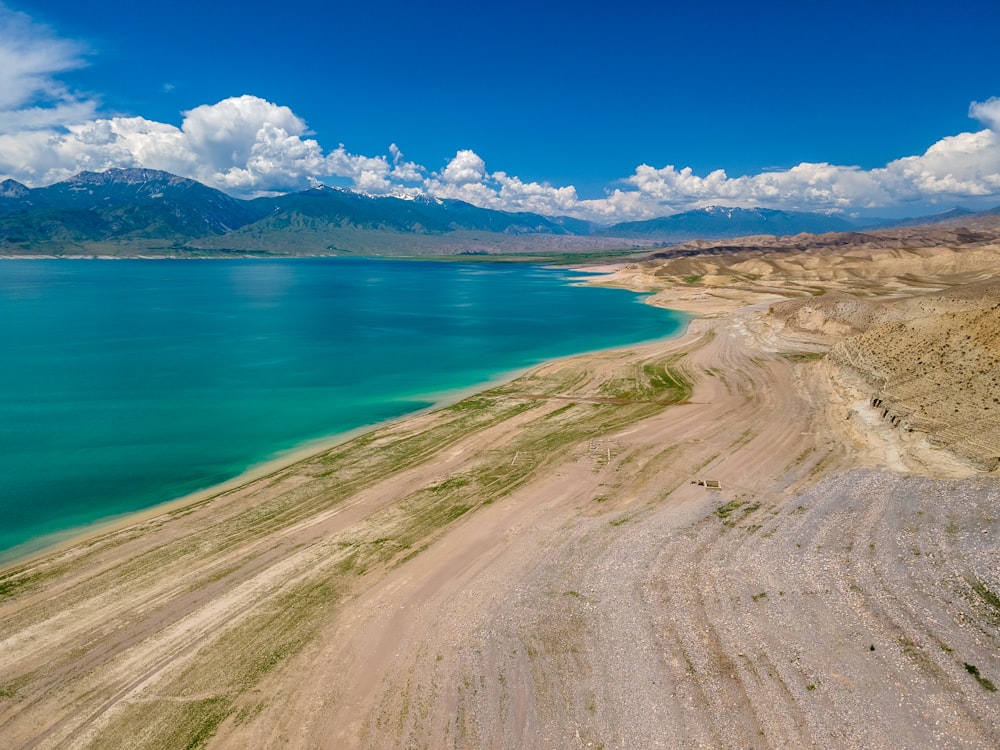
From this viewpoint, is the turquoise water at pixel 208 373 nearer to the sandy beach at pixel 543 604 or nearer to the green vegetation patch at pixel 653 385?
the sandy beach at pixel 543 604

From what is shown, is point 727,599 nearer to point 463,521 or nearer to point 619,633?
point 619,633

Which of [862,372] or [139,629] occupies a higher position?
[862,372]

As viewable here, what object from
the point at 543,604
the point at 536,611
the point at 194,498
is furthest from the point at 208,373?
the point at 536,611

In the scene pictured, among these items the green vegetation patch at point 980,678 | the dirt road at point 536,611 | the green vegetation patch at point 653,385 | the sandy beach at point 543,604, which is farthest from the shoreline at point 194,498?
the green vegetation patch at point 980,678

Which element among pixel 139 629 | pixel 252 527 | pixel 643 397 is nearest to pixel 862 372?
pixel 643 397

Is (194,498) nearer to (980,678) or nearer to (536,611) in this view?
(536,611)

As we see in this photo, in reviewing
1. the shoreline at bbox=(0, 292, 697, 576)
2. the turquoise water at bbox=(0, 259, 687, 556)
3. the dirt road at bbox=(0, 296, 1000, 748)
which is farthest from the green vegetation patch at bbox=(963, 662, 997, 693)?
the turquoise water at bbox=(0, 259, 687, 556)
